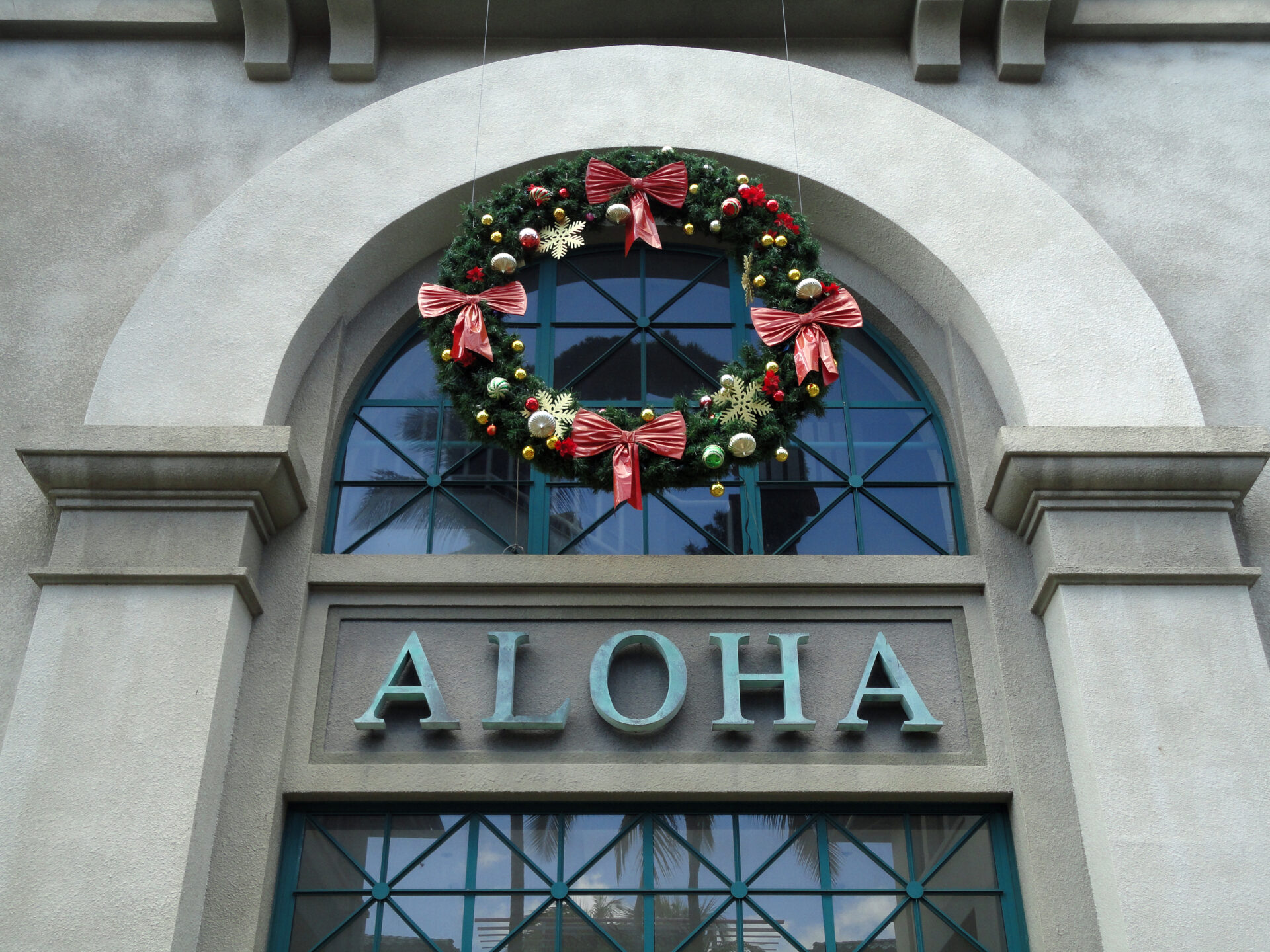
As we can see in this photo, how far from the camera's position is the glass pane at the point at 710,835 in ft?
24.0

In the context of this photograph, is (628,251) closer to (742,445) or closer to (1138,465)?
(742,445)

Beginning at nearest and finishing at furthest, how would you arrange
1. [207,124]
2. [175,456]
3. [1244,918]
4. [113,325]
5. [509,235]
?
[1244,918] < [175,456] < [509,235] < [113,325] < [207,124]

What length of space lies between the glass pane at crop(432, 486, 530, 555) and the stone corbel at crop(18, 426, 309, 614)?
1.14 metres

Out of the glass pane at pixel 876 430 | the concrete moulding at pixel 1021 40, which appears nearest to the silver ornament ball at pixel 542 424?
the glass pane at pixel 876 430

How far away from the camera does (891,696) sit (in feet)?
24.6

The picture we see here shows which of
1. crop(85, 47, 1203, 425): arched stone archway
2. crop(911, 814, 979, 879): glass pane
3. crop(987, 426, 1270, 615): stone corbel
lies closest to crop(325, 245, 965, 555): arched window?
crop(85, 47, 1203, 425): arched stone archway

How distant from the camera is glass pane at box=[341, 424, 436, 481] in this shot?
8.52m

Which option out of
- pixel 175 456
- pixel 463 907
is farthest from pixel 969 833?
pixel 175 456

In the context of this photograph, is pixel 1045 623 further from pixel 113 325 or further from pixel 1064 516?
pixel 113 325

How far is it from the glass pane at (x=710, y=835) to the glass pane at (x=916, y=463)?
2.49 meters

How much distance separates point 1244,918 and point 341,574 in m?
5.26

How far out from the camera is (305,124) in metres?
9.48

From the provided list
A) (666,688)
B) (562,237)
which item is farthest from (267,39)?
(666,688)

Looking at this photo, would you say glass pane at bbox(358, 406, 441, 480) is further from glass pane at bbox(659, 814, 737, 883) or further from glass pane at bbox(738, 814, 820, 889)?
glass pane at bbox(738, 814, 820, 889)
